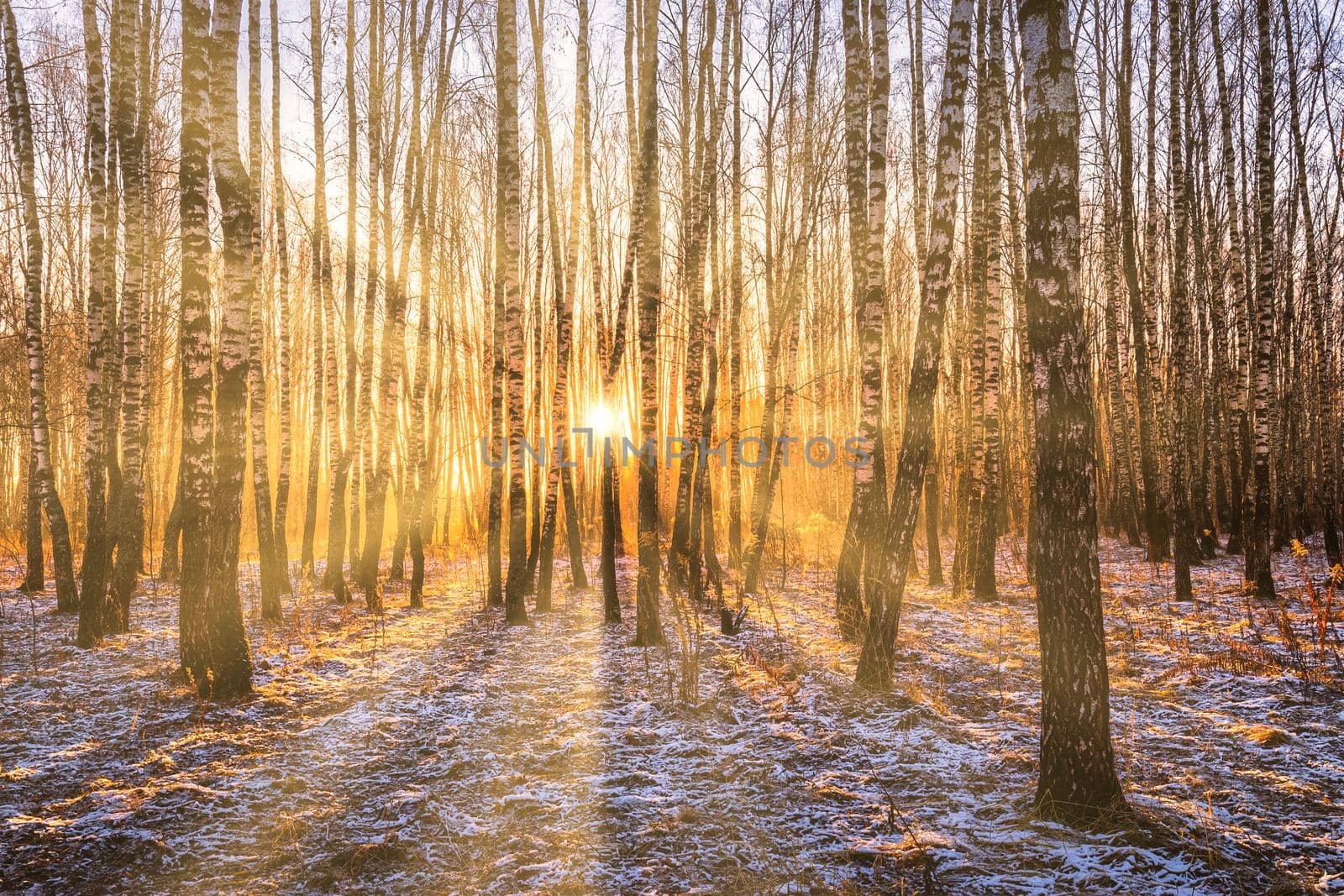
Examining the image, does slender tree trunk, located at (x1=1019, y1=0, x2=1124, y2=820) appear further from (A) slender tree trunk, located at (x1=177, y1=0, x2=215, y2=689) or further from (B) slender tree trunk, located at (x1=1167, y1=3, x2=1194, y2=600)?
(B) slender tree trunk, located at (x1=1167, y1=3, x2=1194, y2=600)

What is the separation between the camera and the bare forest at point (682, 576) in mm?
3334

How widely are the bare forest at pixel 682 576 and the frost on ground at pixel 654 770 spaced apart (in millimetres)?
31

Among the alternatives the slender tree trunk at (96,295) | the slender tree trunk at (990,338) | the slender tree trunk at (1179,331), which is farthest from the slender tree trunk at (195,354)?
the slender tree trunk at (1179,331)

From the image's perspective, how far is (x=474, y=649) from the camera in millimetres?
7730

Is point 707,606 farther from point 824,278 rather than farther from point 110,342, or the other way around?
point 824,278

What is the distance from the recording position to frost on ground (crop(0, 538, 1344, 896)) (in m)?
3.04

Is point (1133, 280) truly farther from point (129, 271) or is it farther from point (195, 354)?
point (129, 271)

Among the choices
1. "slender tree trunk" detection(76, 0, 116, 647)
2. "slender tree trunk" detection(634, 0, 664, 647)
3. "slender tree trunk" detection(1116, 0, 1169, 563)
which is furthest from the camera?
"slender tree trunk" detection(1116, 0, 1169, 563)

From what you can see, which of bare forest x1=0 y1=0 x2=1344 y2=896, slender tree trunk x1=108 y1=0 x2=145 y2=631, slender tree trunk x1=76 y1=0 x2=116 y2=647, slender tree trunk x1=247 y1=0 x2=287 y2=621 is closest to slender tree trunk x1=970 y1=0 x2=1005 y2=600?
bare forest x1=0 y1=0 x2=1344 y2=896

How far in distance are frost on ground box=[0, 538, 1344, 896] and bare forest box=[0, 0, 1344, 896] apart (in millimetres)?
31

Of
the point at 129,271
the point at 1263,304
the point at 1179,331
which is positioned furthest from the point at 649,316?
the point at 1179,331

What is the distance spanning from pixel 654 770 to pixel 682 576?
21.4ft

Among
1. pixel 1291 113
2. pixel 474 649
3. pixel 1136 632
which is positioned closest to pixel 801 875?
pixel 474 649

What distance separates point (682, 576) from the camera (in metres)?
10.8
